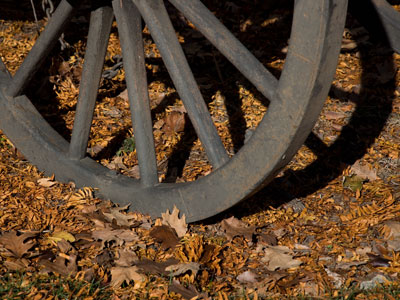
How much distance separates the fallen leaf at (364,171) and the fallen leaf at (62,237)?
1.34m

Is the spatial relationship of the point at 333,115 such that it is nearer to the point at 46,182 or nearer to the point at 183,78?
the point at 183,78

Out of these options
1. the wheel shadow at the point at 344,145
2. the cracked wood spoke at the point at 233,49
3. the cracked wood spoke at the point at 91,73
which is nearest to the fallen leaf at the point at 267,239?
the wheel shadow at the point at 344,145

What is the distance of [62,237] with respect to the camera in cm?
232

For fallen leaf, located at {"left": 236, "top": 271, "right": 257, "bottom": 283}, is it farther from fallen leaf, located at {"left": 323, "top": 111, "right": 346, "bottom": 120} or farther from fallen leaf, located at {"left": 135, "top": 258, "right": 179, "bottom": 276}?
fallen leaf, located at {"left": 323, "top": 111, "right": 346, "bottom": 120}

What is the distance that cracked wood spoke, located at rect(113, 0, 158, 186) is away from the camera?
7.62 ft

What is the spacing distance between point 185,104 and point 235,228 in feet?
1.81

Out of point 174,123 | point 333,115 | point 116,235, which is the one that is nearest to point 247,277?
point 116,235

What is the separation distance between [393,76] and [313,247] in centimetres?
153

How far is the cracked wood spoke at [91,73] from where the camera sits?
2.41 m

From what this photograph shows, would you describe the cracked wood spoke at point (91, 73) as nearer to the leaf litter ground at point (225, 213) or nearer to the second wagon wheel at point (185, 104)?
the second wagon wheel at point (185, 104)

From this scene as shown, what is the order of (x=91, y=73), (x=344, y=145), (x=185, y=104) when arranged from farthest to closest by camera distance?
(x=344, y=145) < (x=91, y=73) < (x=185, y=104)

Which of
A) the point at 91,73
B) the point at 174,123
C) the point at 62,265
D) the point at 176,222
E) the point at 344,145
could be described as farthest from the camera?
the point at 174,123

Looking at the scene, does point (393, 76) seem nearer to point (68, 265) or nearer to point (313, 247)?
point (313, 247)

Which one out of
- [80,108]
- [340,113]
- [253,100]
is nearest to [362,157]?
[340,113]
